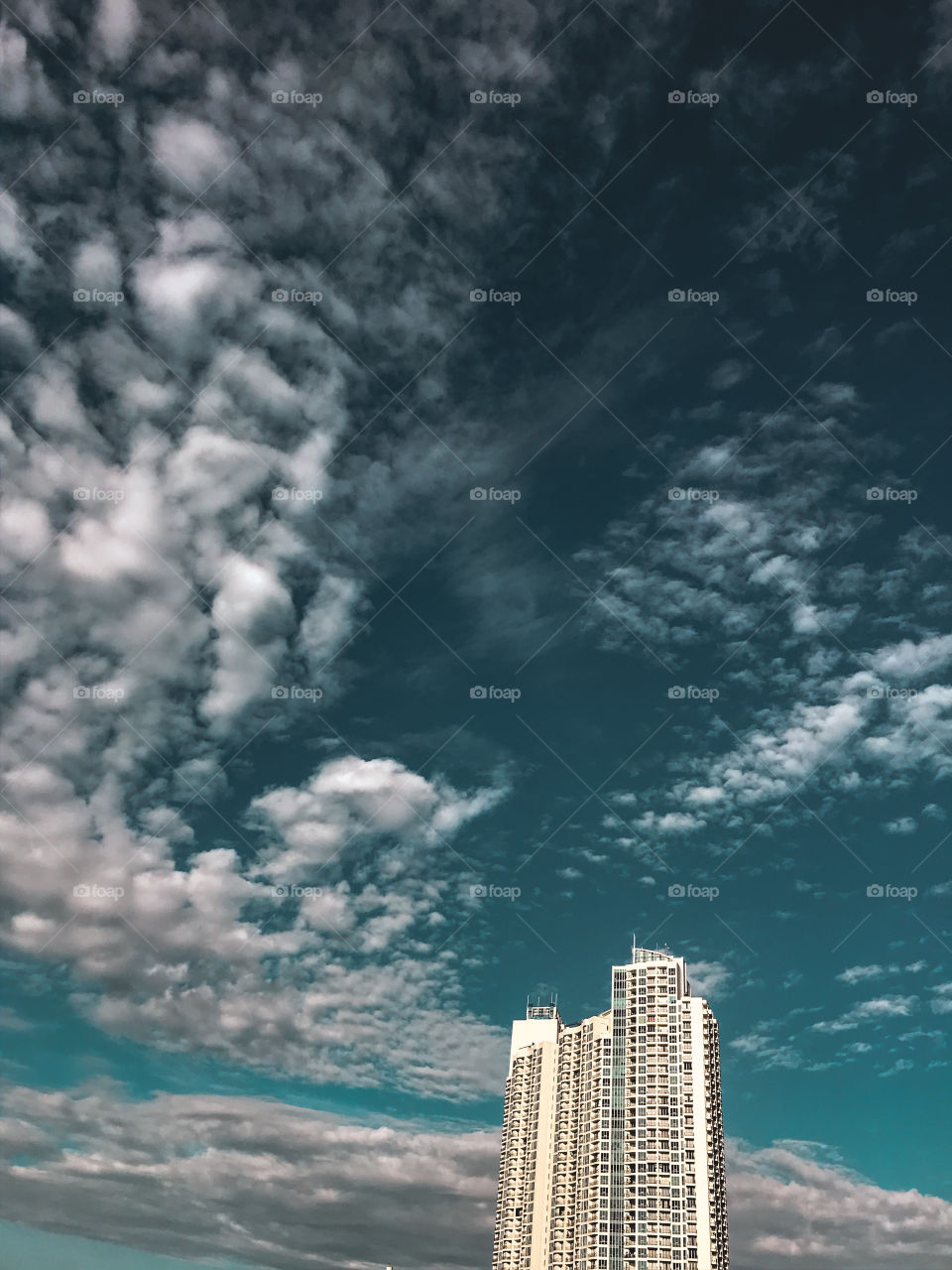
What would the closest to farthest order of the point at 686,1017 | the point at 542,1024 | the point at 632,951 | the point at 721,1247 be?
the point at 721,1247, the point at 686,1017, the point at 632,951, the point at 542,1024

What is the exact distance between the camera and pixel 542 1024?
167500mm

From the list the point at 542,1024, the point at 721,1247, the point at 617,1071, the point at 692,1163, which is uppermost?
the point at 542,1024

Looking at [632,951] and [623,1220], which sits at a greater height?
[632,951]

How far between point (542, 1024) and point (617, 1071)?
102ft

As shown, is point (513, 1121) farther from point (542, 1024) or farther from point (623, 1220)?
point (623, 1220)

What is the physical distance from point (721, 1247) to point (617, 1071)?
935 inches

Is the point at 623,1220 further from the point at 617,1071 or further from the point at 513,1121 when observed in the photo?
the point at 513,1121

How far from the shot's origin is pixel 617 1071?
13812cm

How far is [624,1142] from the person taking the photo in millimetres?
132250

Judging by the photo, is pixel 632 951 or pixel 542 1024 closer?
pixel 632 951

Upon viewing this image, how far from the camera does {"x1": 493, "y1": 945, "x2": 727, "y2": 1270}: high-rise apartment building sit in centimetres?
12438

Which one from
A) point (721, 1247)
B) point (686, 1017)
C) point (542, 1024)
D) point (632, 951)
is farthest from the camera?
point (542, 1024)

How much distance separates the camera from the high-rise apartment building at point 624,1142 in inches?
4897

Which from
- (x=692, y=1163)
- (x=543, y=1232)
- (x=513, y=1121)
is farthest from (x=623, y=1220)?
(x=513, y=1121)
